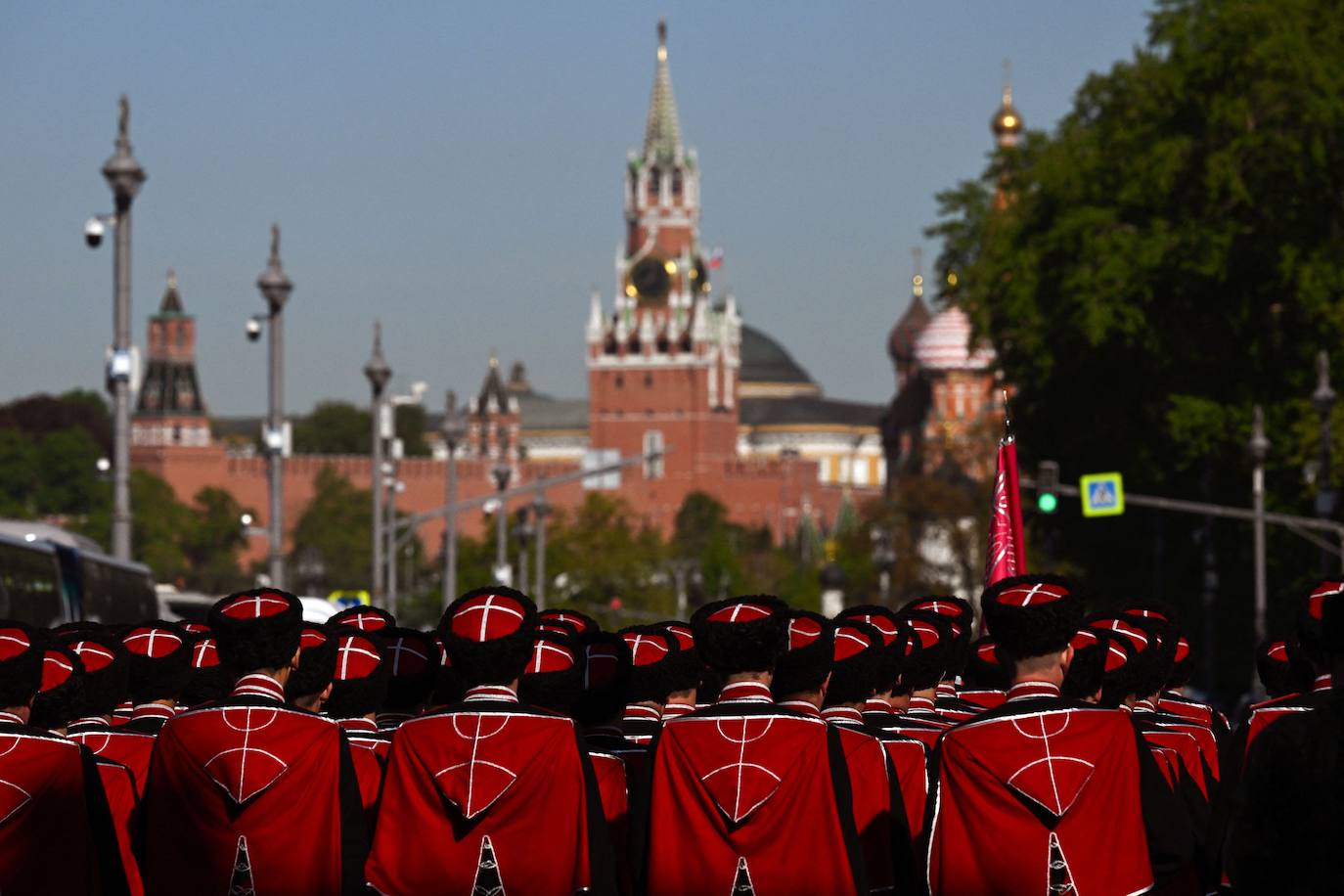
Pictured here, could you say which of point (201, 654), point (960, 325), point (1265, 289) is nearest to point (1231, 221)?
point (1265, 289)

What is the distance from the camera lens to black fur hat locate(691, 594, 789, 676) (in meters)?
9.03

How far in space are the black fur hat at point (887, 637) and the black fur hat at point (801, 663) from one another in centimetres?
110

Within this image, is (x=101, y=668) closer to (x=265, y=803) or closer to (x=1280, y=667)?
(x=265, y=803)

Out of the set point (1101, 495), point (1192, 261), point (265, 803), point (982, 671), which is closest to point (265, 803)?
point (265, 803)

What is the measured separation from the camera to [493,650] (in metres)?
9.09

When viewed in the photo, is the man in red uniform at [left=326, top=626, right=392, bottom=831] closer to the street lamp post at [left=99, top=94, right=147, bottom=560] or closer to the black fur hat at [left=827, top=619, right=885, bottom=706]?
the black fur hat at [left=827, top=619, right=885, bottom=706]

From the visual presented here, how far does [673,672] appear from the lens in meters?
10.5

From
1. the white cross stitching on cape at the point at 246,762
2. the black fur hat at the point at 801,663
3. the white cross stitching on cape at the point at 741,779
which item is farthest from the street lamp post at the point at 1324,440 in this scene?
the white cross stitching on cape at the point at 246,762

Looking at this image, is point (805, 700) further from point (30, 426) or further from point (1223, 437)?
point (30, 426)

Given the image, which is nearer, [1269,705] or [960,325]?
[1269,705]

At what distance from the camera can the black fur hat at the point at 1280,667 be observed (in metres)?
10.7

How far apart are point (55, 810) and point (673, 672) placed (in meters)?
2.42

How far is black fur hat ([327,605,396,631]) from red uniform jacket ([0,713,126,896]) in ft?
7.45

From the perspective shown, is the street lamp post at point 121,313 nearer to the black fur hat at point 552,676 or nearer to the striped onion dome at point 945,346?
the black fur hat at point 552,676
